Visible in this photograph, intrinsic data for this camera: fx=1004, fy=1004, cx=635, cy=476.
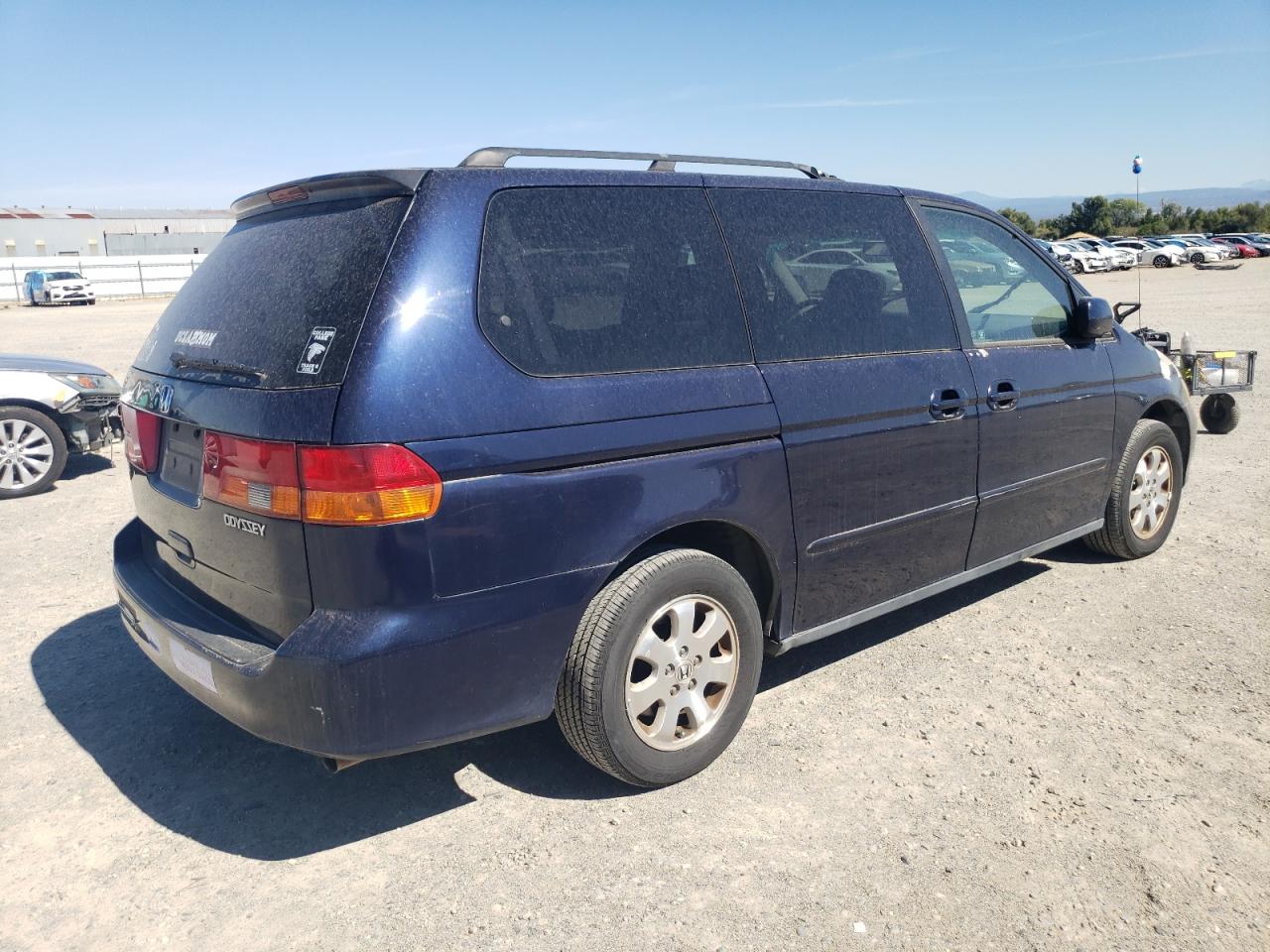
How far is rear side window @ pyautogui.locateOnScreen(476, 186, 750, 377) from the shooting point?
2859 millimetres

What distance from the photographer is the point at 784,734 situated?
3627mm

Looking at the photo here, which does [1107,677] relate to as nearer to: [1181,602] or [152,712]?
[1181,602]

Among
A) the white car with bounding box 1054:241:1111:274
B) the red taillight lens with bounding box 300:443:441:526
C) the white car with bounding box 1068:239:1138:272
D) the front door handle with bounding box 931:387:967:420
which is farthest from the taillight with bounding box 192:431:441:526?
the white car with bounding box 1068:239:1138:272

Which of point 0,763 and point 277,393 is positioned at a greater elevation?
point 277,393

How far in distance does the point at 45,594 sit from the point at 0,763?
1.97m

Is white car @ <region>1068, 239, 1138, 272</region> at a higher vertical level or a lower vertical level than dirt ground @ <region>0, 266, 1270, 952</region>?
higher

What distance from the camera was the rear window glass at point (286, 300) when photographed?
2.71 metres

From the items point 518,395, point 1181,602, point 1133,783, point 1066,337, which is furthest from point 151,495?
point 1181,602

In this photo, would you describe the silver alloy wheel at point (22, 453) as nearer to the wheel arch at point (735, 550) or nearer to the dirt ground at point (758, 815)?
the dirt ground at point (758, 815)

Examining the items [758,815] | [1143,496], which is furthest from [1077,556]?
[758,815]

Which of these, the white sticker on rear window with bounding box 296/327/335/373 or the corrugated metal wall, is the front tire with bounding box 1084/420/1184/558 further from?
the corrugated metal wall

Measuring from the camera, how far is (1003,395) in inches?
164

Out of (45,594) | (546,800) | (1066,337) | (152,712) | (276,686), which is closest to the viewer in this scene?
(276,686)

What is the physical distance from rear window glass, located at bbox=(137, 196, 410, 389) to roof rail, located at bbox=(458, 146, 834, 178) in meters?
0.33
